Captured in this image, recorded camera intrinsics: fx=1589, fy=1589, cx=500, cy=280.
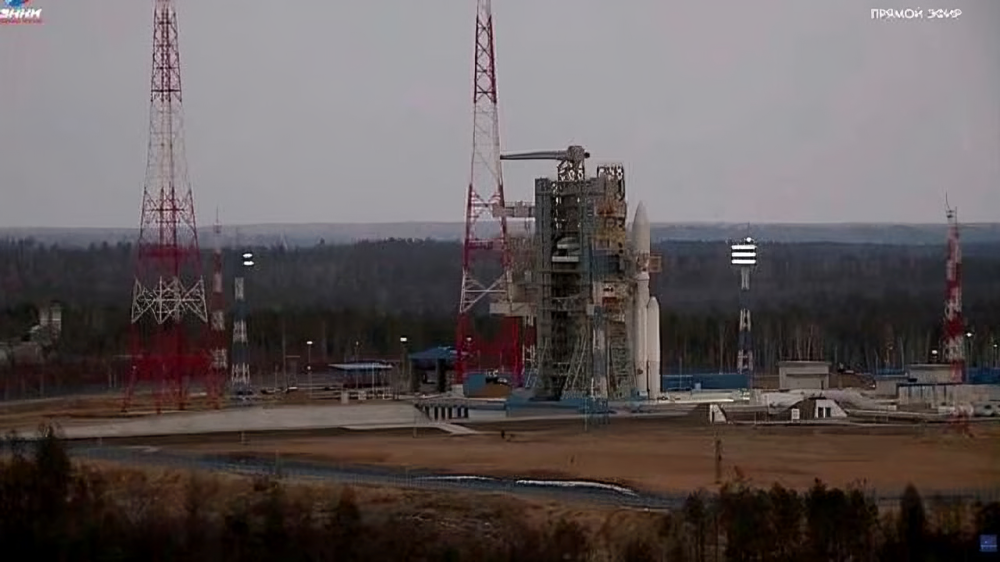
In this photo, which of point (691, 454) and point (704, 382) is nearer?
point (691, 454)

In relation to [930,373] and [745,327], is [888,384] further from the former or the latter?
[745,327]

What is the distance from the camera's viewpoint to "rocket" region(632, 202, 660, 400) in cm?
1386

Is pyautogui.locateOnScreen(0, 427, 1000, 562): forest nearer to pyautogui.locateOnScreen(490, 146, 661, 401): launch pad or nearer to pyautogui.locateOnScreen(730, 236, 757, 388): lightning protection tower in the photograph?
pyautogui.locateOnScreen(490, 146, 661, 401): launch pad

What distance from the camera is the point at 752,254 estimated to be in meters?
13.9

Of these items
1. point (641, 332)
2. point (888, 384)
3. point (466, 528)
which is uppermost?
point (641, 332)

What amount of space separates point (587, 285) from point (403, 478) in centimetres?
525

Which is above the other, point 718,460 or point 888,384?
point 888,384

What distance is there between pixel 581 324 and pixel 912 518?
6.88 metres

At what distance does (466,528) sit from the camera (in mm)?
7598

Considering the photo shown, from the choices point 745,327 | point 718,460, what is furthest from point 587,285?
point 718,460

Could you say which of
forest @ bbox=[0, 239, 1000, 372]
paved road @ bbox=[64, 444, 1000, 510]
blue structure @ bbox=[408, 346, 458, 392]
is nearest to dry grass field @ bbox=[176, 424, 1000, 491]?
paved road @ bbox=[64, 444, 1000, 510]

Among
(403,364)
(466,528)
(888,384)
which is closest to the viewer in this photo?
(466,528)

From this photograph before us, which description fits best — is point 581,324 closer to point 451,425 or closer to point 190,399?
point 451,425

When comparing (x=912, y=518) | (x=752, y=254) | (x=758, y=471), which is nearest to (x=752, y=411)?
(x=752, y=254)
